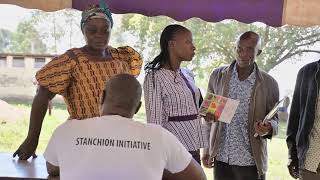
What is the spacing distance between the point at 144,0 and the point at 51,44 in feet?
Result: 8.56

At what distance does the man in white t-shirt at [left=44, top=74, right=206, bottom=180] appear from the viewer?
1550mm

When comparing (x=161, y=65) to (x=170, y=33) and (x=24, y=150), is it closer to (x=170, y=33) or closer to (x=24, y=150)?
(x=170, y=33)

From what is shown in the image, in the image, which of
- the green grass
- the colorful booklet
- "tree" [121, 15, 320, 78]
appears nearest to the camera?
the colorful booklet

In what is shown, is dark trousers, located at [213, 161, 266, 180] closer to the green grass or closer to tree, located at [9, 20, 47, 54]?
the green grass

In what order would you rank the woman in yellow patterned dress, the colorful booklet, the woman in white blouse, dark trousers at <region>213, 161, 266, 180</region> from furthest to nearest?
1. dark trousers at <region>213, 161, 266, 180</region>
2. the colorful booklet
3. the woman in white blouse
4. the woman in yellow patterned dress

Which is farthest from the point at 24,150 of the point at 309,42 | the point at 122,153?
the point at 309,42

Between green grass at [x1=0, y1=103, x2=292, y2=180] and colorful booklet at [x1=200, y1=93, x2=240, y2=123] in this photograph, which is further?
green grass at [x1=0, y1=103, x2=292, y2=180]

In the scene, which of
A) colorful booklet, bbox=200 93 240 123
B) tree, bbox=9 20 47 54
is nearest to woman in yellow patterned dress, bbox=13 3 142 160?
colorful booklet, bbox=200 93 240 123

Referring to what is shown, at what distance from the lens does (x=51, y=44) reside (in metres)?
5.23

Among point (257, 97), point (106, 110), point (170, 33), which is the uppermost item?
point (170, 33)

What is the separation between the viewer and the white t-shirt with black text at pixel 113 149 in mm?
1549

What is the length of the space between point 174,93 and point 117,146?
118 cm

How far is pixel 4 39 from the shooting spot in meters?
5.35

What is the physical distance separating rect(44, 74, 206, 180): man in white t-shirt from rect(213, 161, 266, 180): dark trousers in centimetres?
151
